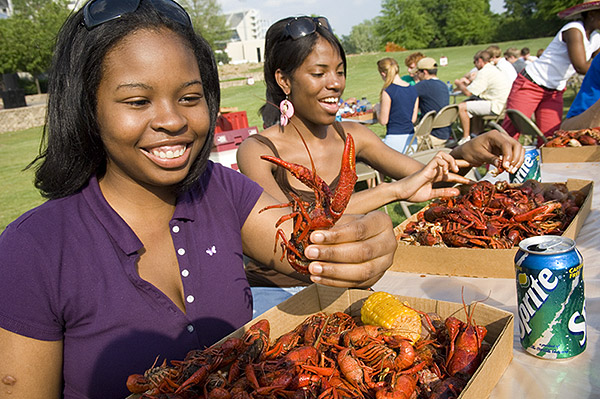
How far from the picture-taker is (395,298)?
73.3 inches

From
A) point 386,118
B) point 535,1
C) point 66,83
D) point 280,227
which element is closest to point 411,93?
point 386,118

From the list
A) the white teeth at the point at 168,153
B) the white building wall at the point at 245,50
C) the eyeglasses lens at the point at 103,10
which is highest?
the white building wall at the point at 245,50

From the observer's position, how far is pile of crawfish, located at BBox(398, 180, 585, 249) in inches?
102

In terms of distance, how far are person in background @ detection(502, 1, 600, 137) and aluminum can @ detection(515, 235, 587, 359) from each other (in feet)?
17.3

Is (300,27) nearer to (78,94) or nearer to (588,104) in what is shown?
(78,94)

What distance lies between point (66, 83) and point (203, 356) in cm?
111

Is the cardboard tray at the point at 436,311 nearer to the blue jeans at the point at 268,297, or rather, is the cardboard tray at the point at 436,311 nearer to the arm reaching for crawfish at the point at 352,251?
the arm reaching for crawfish at the point at 352,251

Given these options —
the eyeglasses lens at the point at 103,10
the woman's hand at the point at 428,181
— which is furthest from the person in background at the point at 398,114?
the eyeglasses lens at the point at 103,10

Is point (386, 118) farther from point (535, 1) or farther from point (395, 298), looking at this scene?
point (535, 1)

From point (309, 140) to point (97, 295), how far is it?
2123 mm

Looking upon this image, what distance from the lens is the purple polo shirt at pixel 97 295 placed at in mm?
1601

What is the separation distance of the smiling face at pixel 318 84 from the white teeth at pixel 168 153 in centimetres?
168

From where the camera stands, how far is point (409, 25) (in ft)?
241

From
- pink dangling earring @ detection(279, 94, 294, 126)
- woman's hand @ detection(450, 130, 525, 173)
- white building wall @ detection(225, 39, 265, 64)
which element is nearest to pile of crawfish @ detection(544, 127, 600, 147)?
woman's hand @ detection(450, 130, 525, 173)
